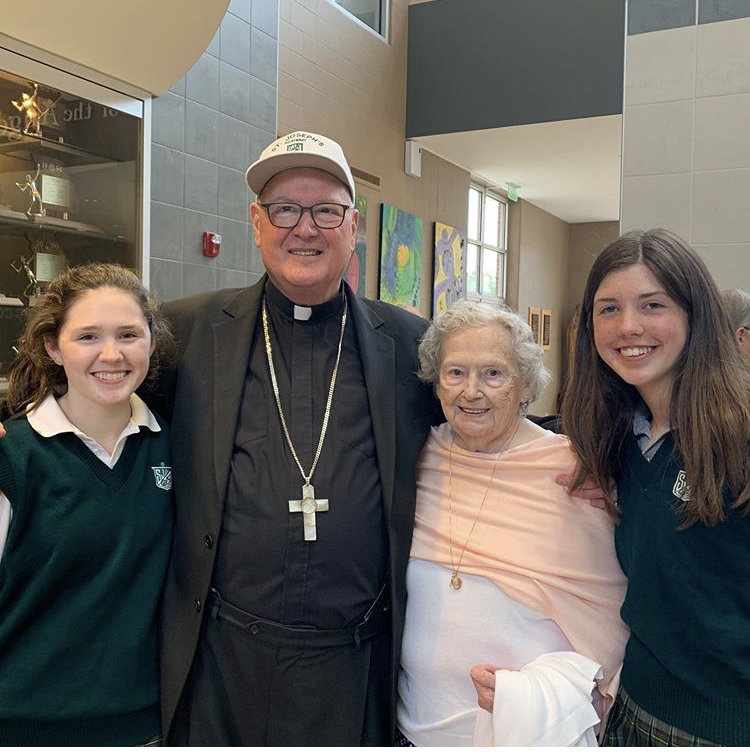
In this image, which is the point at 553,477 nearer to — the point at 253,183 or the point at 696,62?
the point at 253,183

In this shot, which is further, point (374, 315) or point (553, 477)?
point (374, 315)

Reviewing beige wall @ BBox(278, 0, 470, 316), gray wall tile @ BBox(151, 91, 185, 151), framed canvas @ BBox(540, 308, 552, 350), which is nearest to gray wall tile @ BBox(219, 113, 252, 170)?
gray wall tile @ BBox(151, 91, 185, 151)

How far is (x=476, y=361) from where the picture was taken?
5.92 ft

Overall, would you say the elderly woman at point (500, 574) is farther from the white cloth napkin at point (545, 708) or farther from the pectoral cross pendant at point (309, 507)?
the pectoral cross pendant at point (309, 507)

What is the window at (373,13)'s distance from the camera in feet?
23.2

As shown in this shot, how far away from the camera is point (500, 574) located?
1.73 meters

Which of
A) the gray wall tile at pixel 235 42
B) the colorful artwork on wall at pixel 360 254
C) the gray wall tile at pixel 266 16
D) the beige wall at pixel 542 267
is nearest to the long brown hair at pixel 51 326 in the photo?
the gray wall tile at pixel 235 42

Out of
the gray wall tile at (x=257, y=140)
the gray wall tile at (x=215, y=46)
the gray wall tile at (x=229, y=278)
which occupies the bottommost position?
the gray wall tile at (x=229, y=278)

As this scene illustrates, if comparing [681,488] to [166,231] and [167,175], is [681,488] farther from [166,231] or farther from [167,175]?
[167,175]

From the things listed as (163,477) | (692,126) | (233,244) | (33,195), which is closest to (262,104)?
(233,244)

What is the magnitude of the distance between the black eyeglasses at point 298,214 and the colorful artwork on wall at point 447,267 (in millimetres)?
6374

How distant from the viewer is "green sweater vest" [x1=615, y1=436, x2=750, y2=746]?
4.58 feet

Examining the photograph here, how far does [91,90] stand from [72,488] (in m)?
2.52

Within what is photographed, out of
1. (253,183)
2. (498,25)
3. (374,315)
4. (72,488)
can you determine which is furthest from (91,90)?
(498,25)
